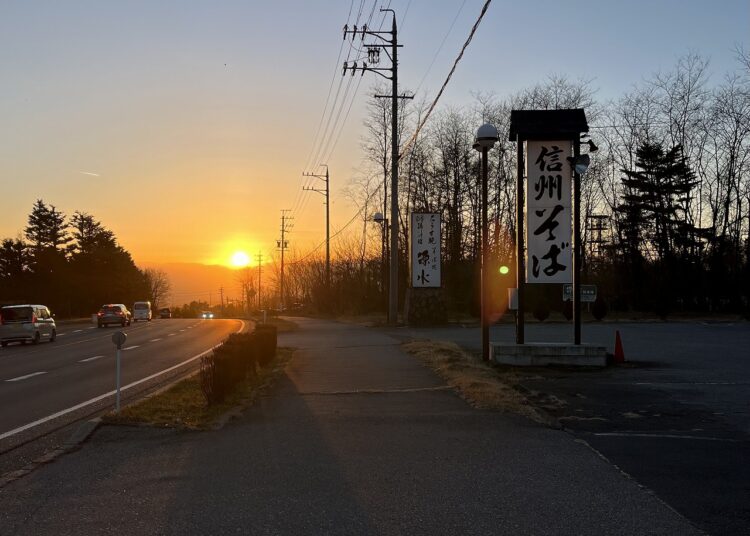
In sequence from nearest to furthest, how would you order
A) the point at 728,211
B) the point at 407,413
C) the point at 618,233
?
the point at 407,413, the point at 728,211, the point at 618,233

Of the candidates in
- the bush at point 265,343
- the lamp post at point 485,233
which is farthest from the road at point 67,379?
the lamp post at point 485,233

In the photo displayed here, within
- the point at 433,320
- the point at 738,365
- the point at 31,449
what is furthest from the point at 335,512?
the point at 433,320

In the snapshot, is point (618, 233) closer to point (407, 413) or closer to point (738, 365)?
point (738, 365)

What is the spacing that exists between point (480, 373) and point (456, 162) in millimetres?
43357

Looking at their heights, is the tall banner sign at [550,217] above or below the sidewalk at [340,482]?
above

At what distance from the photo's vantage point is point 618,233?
2261 inches

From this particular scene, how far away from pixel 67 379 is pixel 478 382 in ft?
30.1

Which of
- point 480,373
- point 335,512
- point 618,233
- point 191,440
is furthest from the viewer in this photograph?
point 618,233

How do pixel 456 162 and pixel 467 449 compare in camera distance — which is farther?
pixel 456 162

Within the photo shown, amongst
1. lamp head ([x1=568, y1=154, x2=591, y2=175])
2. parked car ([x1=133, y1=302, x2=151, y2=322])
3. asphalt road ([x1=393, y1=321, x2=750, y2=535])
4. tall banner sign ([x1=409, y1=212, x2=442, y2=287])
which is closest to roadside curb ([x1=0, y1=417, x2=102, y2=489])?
asphalt road ([x1=393, y1=321, x2=750, y2=535])

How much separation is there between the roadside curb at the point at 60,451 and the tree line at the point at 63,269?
62271 millimetres

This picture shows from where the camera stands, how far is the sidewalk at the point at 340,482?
498 centimetres

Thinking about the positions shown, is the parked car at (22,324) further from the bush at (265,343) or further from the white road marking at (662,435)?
the white road marking at (662,435)

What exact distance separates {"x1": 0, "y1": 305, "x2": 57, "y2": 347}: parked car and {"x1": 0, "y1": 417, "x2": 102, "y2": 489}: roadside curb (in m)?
22.9
